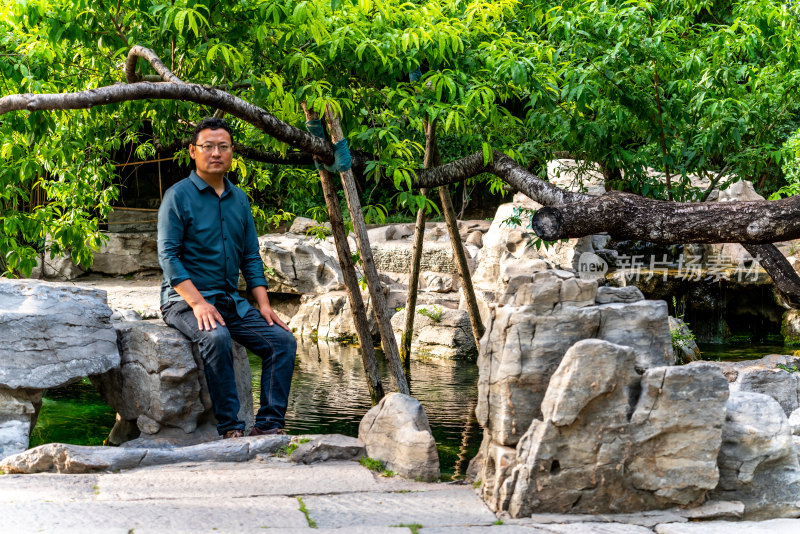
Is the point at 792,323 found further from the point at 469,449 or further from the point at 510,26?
the point at 469,449

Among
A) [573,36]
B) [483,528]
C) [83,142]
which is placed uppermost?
[573,36]

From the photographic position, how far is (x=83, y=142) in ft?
24.5

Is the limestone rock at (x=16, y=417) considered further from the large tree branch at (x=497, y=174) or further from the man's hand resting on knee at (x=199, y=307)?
the large tree branch at (x=497, y=174)

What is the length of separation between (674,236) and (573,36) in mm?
3383

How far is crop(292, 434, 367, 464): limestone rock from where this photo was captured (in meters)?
4.51

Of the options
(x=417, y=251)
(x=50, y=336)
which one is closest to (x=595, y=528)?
(x=50, y=336)

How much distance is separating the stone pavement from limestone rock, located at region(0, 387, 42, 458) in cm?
105

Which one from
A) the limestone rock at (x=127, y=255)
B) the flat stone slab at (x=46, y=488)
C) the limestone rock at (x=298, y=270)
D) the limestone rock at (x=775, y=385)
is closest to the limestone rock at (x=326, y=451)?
the flat stone slab at (x=46, y=488)

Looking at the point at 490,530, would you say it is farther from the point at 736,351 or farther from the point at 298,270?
the point at 298,270

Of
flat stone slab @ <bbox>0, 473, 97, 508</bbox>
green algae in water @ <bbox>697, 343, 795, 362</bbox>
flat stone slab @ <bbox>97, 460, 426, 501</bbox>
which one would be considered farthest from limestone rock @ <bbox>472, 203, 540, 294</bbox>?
flat stone slab @ <bbox>0, 473, 97, 508</bbox>

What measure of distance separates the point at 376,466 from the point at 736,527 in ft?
6.07

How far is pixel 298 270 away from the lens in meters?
15.0

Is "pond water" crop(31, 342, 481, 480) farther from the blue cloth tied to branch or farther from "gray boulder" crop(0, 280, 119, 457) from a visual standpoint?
the blue cloth tied to branch

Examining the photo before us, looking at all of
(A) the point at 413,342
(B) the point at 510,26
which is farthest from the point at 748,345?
(B) the point at 510,26
